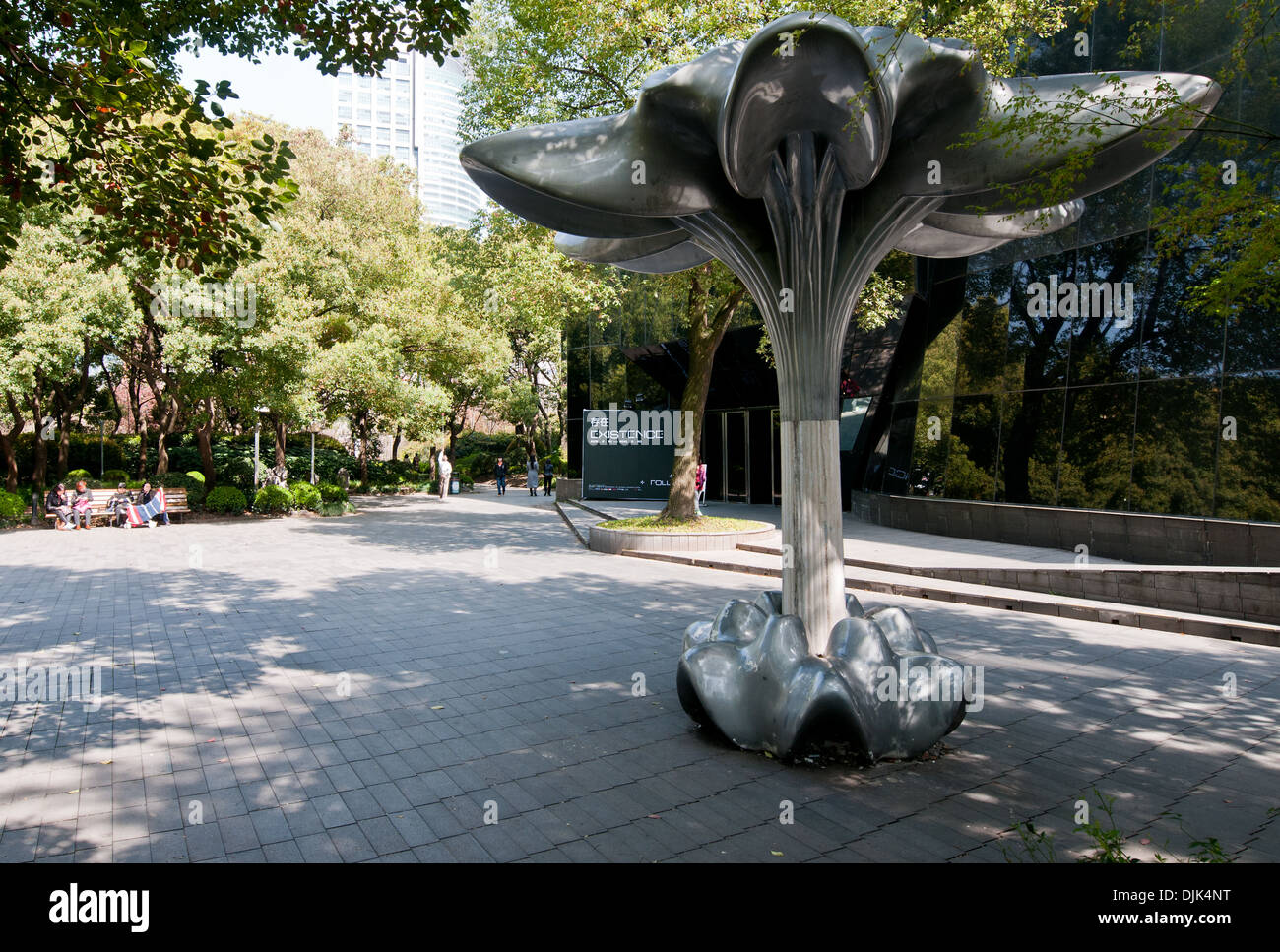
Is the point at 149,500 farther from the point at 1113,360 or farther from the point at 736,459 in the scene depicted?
the point at 1113,360

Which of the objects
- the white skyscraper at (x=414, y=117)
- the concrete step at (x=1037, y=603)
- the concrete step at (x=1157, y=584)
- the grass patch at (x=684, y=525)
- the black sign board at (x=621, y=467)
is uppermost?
the white skyscraper at (x=414, y=117)

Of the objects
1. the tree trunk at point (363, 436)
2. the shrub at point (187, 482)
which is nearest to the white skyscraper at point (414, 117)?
the tree trunk at point (363, 436)

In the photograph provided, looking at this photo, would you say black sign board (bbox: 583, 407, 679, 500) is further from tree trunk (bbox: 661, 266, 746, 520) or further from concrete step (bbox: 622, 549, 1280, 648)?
concrete step (bbox: 622, 549, 1280, 648)

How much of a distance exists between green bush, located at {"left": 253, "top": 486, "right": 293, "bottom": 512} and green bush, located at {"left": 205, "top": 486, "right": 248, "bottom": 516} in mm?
450

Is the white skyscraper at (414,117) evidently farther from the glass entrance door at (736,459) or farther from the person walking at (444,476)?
the glass entrance door at (736,459)

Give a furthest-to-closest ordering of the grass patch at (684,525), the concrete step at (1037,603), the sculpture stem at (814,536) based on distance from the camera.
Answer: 1. the grass patch at (684,525)
2. the concrete step at (1037,603)
3. the sculpture stem at (814,536)

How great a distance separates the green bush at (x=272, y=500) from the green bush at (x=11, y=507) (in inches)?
215

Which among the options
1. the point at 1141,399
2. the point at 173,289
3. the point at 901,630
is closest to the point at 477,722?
the point at 901,630

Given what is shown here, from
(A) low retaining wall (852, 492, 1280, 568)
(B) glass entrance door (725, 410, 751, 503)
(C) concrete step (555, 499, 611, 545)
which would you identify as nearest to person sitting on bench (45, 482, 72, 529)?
(C) concrete step (555, 499, 611, 545)

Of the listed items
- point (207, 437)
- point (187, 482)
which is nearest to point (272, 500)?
point (207, 437)

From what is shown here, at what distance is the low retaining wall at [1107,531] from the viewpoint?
10.6 metres

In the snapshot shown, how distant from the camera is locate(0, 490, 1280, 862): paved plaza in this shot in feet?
13.6

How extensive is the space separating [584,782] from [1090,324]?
12.6m
